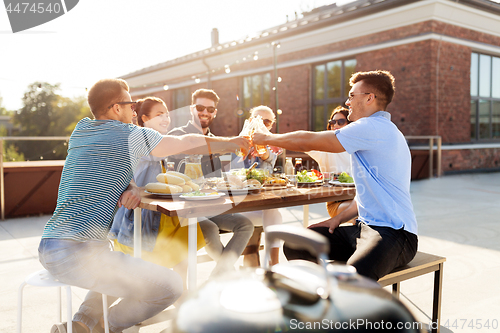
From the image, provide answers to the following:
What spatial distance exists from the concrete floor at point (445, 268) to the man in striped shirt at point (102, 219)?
27.7 inches

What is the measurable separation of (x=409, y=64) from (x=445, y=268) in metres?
8.66

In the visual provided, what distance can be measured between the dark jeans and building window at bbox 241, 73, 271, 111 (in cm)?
1292

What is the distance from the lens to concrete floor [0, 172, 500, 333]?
2.56 m

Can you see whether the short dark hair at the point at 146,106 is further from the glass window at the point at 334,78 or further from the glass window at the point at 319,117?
the glass window at the point at 319,117

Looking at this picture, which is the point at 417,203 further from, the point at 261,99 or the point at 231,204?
the point at 261,99

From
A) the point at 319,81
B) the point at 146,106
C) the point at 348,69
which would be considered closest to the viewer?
the point at 146,106

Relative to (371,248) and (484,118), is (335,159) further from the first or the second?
(484,118)

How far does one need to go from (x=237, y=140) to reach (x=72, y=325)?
1.46 metres

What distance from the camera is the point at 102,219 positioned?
1.84 metres

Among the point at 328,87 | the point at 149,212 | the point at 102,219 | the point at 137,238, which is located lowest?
the point at 137,238

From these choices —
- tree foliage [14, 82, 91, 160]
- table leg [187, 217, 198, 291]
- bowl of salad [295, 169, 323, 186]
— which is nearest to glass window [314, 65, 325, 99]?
bowl of salad [295, 169, 323, 186]

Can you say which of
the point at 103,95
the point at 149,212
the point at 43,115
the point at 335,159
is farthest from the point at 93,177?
the point at 43,115

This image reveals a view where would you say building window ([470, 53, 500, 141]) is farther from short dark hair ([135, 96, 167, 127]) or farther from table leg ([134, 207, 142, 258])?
table leg ([134, 207, 142, 258])

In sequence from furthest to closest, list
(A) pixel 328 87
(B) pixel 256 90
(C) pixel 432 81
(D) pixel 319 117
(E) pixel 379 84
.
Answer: (B) pixel 256 90, (D) pixel 319 117, (A) pixel 328 87, (C) pixel 432 81, (E) pixel 379 84
